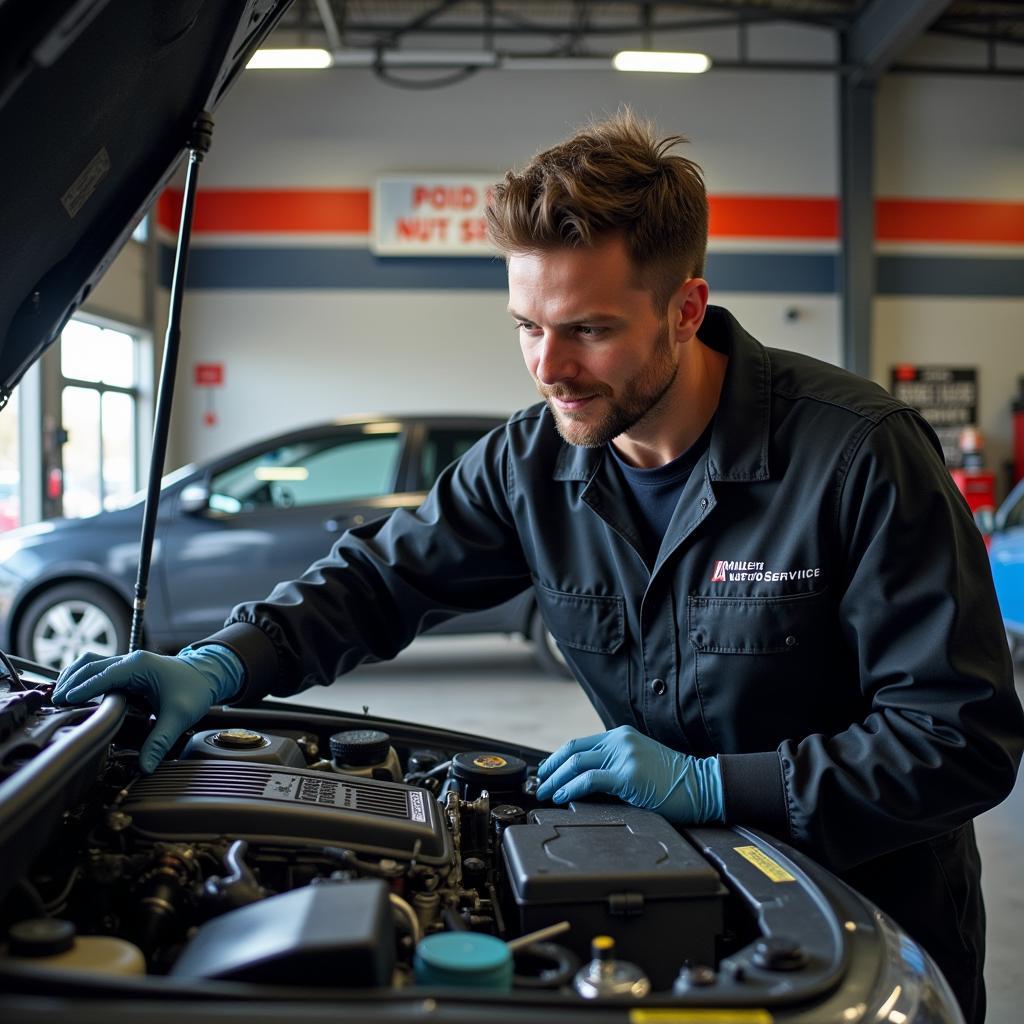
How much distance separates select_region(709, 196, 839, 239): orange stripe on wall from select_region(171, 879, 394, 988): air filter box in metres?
9.19

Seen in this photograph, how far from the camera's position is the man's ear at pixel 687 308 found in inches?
60.2

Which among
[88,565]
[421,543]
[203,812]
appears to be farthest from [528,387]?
[203,812]

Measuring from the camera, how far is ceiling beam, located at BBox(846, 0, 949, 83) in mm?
7902

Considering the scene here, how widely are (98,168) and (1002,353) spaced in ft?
31.8

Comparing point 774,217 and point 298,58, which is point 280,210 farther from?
point 774,217

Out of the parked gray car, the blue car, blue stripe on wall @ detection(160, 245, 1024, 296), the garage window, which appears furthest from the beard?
blue stripe on wall @ detection(160, 245, 1024, 296)

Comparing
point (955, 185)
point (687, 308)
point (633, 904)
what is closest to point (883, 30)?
point (955, 185)

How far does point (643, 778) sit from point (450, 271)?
845 cm

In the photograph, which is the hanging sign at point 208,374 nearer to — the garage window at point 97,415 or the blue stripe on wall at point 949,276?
the garage window at point 97,415

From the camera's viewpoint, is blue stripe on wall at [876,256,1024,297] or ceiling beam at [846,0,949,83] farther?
blue stripe on wall at [876,256,1024,297]

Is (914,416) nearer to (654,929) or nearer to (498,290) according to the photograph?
(654,929)

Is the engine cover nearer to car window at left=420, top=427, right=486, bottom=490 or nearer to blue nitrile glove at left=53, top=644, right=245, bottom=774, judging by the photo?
blue nitrile glove at left=53, top=644, right=245, bottom=774

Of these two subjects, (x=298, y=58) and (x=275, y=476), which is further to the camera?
(x=298, y=58)

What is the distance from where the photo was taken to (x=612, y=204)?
142 cm
